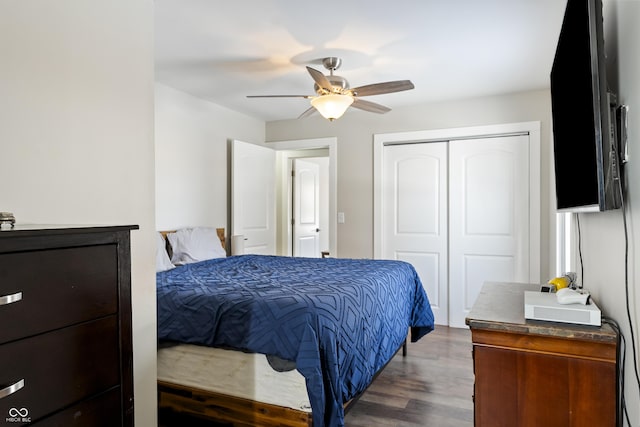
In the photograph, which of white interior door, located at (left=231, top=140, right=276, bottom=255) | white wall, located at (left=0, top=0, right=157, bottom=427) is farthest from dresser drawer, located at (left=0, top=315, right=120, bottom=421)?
white interior door, located at (left=231, top=140, right=276, bottom=255)

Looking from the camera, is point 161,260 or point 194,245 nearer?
point 161,260

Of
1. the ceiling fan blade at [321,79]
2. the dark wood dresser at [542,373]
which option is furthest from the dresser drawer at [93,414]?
the ceiling fan blade at [321,79]

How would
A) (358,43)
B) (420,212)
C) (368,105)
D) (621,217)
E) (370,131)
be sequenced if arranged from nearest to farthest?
1. (621,217)
2. (358,43)
3. (368,105)
4. (420,212)
5. (370,131)

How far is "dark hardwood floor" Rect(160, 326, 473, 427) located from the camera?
2.40 metres

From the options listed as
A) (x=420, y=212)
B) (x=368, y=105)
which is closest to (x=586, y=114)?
(x=368, y=105)

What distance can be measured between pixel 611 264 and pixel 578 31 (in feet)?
2.42

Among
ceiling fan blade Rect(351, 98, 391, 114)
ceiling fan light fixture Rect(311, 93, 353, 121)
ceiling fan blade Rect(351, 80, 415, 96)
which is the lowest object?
ceiling fan light fixture Rect(311, 93, 353, 121)

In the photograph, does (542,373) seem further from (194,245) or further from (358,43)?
(194,245)

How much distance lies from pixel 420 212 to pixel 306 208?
233 cm

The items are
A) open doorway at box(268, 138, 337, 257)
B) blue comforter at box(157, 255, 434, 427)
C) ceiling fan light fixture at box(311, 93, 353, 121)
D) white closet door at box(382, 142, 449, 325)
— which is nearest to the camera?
blue comforter at box(157, 255, 434, 427)

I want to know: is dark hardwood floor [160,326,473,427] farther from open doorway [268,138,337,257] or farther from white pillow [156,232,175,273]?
open doorway [268,138,337,257]

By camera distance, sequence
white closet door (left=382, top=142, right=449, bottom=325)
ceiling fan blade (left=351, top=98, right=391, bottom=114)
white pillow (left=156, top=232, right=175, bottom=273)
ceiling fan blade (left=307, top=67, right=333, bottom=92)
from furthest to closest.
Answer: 1. white closet door (left=382, top=142, right=449, bottom=325)
2. ceiling fan blade (left=351, top=98, right=391, bottom=114)
3. white pillow (left=156, top=232, right=175, bottom=273)
4. ceiling fan blade (left=307, top=67, right=333, bottom=92)

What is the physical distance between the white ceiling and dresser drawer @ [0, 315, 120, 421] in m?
1.87
